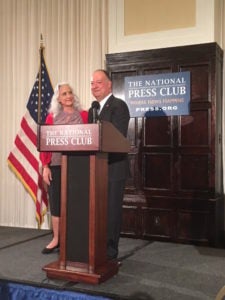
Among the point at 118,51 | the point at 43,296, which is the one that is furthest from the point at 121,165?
the point at 118,51

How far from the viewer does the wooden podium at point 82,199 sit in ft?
8.63

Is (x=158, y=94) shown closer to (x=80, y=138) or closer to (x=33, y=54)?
(x=33, y=54)

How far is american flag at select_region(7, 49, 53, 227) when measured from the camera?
4.77m

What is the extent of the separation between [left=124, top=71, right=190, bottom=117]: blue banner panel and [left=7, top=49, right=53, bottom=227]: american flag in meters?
1.01

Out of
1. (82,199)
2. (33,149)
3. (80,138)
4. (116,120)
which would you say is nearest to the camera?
(80,138)

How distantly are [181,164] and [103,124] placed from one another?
5.93 ft

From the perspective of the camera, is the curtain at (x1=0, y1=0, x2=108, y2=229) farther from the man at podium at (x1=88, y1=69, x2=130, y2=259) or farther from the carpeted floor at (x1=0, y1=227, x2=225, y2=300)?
the man at podium at (x1=88, y1=69, x2=130, y2=259)

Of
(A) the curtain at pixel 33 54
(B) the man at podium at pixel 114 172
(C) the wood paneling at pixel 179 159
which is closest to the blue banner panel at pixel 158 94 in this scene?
(C) the wood paneling at pixel 179 159

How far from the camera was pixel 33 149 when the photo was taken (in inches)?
192

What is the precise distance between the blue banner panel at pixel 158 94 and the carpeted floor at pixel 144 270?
1.33m

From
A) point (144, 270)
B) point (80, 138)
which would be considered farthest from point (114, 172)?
point (144, 270)

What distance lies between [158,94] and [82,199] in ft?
6.20

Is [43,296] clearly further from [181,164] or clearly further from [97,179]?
[181,164]

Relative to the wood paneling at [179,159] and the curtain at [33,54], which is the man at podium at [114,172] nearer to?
the wood paneling at [179,159]
